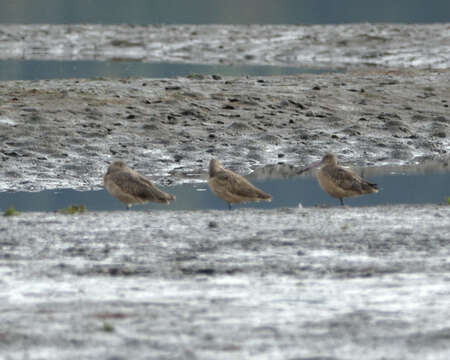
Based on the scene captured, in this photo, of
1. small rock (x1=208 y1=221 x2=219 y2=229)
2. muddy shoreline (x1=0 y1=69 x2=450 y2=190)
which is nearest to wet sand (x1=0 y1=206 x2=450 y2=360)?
small rock (x1=208 y1=221 x2=219 y2=229)

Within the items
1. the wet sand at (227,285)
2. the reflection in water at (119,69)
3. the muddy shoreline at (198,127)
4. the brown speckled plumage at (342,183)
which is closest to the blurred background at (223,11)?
the reflection in water at (119,69)

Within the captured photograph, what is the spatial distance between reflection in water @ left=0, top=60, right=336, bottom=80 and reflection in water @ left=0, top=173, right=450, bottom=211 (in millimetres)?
18267

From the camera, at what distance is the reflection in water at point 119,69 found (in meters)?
40.7

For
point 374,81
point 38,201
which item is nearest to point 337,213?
point 38,201

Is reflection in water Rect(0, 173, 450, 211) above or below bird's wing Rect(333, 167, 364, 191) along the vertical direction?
below

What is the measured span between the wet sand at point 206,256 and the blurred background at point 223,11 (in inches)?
1700

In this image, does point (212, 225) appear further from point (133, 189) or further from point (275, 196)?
point (275, 196)

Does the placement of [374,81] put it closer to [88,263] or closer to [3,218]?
[3,218]

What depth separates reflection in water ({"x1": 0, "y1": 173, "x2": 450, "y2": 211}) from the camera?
19.5m

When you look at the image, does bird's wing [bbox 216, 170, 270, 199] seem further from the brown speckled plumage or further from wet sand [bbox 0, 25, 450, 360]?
wet sand [bbox 0, 25, 450, 360]

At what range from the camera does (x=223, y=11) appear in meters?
91.6

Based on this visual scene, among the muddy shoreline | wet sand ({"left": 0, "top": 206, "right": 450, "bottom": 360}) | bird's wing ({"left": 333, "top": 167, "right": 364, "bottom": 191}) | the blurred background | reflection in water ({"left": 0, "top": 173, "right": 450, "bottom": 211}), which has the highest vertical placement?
the blurred background

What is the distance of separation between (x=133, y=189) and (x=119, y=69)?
27.9 metres

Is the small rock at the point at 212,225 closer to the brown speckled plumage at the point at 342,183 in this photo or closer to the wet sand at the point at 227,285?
the wet sand at the point at 227,285
